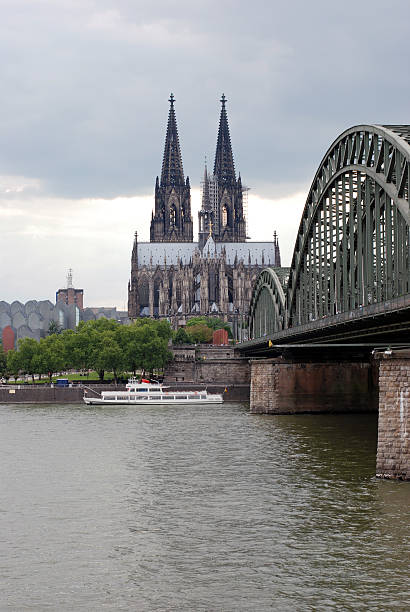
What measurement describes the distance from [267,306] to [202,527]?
85.9 meters

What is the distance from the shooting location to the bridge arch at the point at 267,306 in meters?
96.3

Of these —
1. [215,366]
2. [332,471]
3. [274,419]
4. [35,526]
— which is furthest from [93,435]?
[215,366]

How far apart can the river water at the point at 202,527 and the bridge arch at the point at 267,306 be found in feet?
140

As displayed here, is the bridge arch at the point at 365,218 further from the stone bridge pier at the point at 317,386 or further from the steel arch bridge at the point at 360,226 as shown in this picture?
the stone bridge pier at the point at 317,386

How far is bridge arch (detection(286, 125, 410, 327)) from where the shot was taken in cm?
4969

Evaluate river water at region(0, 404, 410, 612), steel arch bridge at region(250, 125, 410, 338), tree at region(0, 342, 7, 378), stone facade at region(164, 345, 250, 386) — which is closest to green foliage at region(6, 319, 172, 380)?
tree at region(0, 342, 7, 378)

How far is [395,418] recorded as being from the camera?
35688mm

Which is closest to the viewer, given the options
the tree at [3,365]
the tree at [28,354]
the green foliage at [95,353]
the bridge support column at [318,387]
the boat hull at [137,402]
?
the bridge support column at [318,387]

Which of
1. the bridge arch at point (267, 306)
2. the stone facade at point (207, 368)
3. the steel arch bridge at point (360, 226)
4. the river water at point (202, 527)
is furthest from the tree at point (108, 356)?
the river water at point (202, 527)

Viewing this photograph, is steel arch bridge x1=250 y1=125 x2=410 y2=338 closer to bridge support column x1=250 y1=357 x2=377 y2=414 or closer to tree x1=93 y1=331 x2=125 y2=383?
bridge support column x1=250 y1=357 x2=377 y2=414

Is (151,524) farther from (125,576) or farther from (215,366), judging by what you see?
(215,366)

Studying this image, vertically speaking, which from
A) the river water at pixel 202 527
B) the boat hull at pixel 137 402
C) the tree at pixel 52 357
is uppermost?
the tree at pixel 52 357

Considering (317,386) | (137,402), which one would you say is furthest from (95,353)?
(317,386)

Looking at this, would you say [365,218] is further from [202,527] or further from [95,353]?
[95,353]
